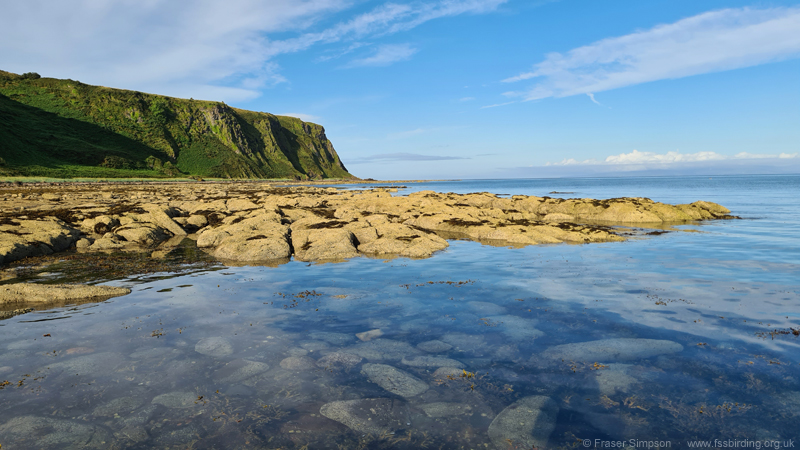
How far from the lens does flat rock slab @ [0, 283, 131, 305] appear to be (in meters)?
11.3

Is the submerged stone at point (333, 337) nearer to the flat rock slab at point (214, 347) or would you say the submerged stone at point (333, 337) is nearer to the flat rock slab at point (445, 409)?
the flat rock slab at point (214, 347)

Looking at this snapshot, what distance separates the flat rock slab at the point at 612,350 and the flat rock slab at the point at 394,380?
2.77 m

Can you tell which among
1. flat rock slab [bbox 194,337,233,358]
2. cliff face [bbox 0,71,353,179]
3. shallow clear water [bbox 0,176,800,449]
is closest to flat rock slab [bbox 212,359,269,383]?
shallow clear water [bbox 0,176,800,449]

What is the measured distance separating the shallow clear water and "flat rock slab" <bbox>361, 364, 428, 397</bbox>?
12cm

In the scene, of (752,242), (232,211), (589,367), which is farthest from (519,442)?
(232,211)

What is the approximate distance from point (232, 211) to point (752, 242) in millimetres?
33704

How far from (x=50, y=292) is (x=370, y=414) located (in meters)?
11.1

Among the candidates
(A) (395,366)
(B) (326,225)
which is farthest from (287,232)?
(A) (395,366)

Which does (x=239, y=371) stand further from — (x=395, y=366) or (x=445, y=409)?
(x=445, y=409)

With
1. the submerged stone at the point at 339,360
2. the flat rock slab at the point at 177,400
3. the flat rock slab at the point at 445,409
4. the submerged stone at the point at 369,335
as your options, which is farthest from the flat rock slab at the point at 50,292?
the flat rock slab at the point at 445,409

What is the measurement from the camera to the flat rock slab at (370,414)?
19.0 feet

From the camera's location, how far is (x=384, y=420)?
19.5 ft

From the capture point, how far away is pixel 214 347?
8477 millimetres

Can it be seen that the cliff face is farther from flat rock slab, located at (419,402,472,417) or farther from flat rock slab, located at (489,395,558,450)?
flat rock slab, located at (489,395,558,450)
